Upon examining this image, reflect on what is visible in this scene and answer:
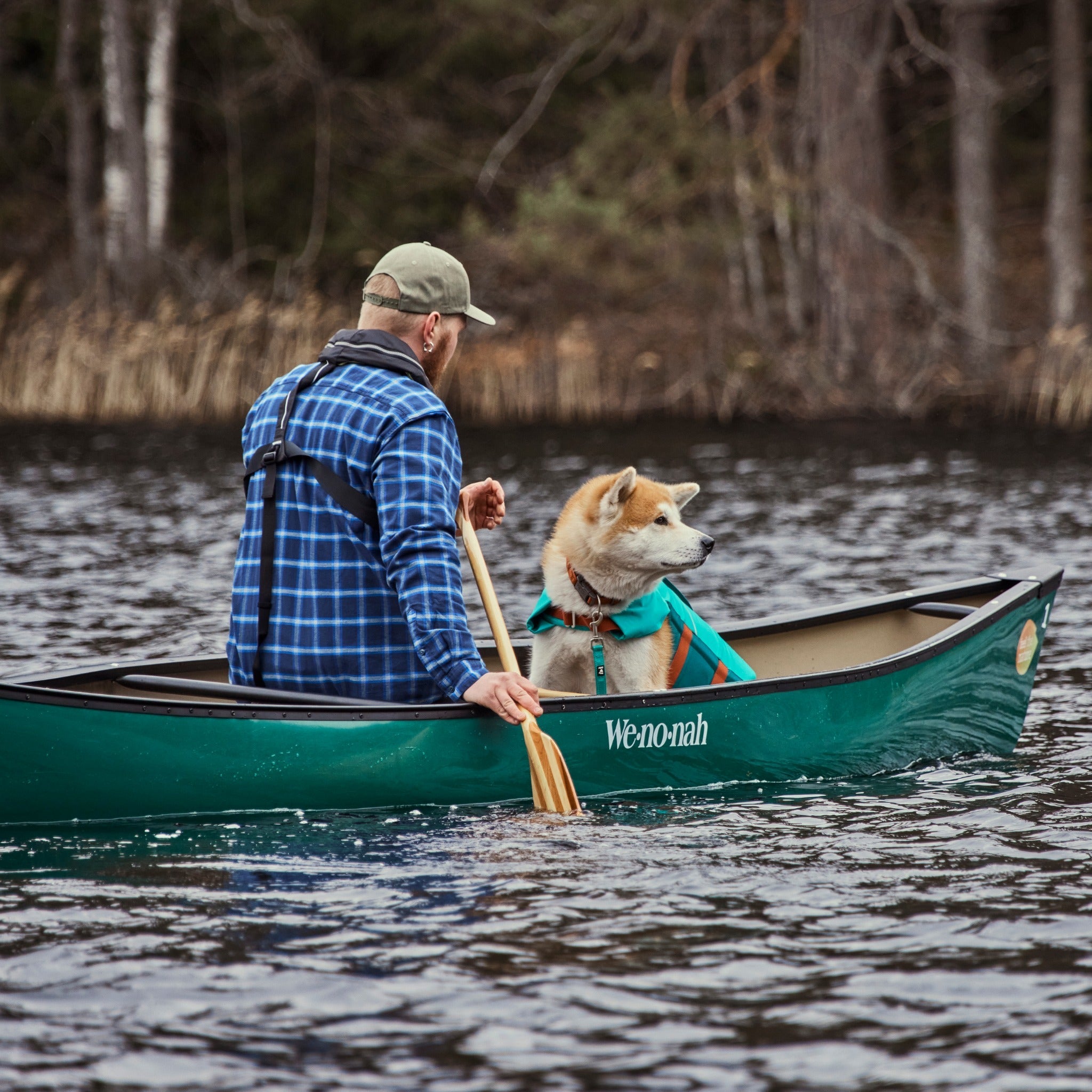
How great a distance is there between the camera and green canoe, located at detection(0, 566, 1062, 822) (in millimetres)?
5168

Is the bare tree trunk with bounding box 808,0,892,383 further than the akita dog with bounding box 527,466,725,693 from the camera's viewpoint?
Yes

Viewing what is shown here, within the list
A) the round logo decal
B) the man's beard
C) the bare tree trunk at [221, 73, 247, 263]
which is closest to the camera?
the man's beard

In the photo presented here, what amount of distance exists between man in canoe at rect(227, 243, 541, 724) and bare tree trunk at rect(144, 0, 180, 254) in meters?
23.5

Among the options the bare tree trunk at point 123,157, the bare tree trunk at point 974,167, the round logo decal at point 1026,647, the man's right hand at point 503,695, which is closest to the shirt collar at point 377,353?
the man's right hand at point 503,695

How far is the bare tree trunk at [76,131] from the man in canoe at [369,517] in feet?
85.0

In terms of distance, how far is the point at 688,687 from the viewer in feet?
19.8

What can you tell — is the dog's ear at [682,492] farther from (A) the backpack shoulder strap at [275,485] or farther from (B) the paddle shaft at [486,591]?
(A) the backpack shoulder strap at [275,485]

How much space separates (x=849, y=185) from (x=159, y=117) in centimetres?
1235

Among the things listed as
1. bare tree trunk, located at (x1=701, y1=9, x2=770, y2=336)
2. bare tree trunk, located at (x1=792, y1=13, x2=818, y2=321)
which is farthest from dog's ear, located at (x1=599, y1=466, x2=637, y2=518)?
bare tree trunk, located at (x1=701, y1=9, x2=770, y2=336)

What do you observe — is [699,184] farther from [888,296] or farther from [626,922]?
[626,922]

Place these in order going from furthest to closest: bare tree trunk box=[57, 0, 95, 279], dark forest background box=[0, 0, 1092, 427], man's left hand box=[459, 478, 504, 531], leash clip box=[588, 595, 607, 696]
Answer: bare tree trunk box=[57, 0, 95, 279] < dark forest background box=[0, 0, 1092, 427] < leash clip box=[588, 595, 607, 696] < man's left hand box=[459, 478, 504, 531]

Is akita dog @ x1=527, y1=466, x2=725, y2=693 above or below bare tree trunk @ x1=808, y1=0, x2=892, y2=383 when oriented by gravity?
below

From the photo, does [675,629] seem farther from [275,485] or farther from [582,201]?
[582,201]

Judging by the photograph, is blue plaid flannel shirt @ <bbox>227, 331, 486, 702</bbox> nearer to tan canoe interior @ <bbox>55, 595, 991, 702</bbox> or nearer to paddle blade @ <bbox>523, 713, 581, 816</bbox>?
paddle blade @ <bbox>523, 713, 581, 816</bbox>
